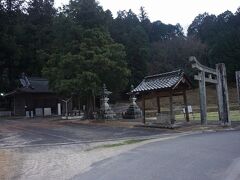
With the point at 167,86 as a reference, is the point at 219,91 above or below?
below

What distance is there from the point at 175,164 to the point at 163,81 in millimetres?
13074

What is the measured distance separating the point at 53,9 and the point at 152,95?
45032 mm

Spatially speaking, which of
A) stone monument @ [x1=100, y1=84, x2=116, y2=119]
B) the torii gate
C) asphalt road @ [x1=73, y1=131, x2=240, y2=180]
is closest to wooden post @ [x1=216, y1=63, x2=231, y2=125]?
the torii gate

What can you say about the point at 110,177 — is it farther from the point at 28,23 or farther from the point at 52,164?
the point at 28,23

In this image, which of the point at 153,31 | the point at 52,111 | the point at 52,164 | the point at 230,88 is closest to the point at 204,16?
the point at 153,31

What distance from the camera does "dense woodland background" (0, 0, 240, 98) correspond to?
3122 cm

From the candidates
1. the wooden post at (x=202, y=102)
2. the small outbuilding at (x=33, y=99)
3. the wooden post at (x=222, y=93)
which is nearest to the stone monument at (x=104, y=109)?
the wooden post at (x=202, y=102)

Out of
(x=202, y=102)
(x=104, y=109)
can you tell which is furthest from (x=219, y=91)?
(x=104, y=109)

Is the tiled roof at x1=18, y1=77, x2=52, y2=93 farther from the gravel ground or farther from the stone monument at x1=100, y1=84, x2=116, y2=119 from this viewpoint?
the gravel ground

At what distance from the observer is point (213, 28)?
75.6 m

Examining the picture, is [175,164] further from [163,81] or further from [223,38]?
[223,38]

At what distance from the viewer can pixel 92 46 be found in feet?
105

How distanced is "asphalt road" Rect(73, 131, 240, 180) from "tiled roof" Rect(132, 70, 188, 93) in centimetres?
859

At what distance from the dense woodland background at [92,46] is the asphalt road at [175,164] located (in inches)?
727
